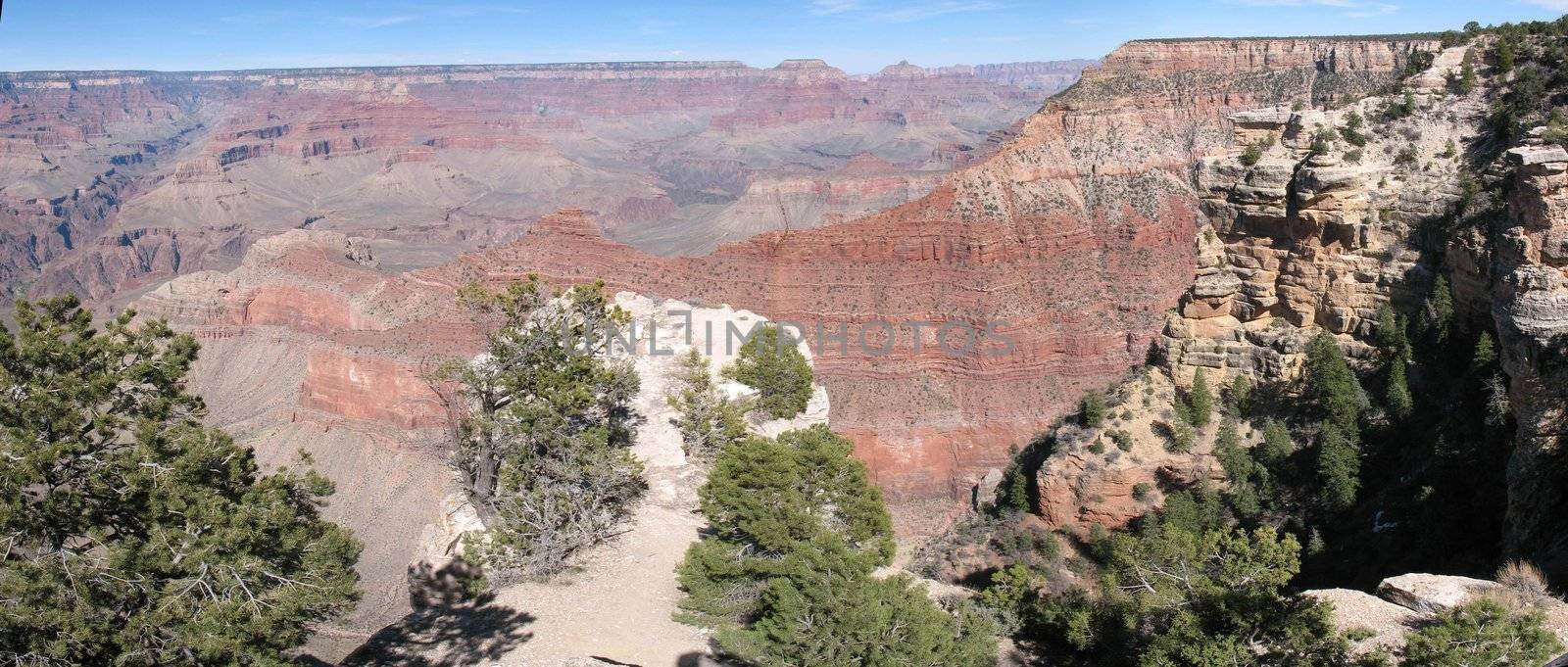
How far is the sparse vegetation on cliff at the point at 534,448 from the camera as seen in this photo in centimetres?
1781

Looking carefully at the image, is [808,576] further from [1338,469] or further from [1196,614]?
[1338,469]

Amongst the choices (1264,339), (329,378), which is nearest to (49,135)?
(329,378)

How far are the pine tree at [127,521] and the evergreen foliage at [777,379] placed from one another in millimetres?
15730

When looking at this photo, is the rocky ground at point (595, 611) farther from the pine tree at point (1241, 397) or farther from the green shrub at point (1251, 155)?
the green shrub at point (1251, 155)

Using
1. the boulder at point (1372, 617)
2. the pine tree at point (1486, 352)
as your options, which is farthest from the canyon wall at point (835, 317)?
the boulder at point (1372, 617)

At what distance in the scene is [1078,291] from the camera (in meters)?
40.0

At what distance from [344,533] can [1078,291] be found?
3291cm

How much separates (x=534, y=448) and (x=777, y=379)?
31.5ft

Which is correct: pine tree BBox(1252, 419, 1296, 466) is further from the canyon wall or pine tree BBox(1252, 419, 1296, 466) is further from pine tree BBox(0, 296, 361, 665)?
pine tree BBox(0, 296, 361, 665)

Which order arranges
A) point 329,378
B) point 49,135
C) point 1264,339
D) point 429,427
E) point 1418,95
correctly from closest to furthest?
point 1264,339
point 1418,95
point 429,427
point 329,378
point 49,135

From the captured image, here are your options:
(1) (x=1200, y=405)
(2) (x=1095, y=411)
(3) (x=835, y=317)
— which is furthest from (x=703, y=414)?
(3) (x=835, y=317)

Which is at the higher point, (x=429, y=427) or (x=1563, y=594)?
(x=1563, y=594)

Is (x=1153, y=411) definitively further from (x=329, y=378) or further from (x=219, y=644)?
(x=329, y=378)

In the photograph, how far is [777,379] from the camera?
89.2 ft
